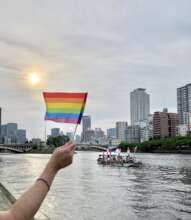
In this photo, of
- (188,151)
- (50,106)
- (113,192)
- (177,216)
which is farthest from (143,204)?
(188,151)

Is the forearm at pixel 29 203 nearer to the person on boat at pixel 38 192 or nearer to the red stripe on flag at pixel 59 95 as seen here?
the person on boat at pixel 38 192

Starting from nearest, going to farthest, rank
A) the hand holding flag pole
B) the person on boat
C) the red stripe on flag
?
the person on boat → the hand holding flag pole → the red stripe on flag

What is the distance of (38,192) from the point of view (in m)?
2.93

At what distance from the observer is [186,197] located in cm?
3080

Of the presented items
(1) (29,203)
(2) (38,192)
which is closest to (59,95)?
(2) (38,192)

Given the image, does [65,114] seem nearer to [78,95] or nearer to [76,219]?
[78,95]

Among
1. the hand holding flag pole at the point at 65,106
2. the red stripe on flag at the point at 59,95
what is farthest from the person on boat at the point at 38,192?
the red stripe on flag at the point at 59,95

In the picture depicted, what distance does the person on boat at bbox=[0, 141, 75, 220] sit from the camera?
2803mm

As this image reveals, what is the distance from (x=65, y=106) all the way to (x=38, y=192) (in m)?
1.69

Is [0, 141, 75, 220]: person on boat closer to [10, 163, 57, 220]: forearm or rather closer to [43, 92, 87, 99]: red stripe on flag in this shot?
[10, 163, 57, 220]: forearm

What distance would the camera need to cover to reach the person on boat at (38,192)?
9.20 ft

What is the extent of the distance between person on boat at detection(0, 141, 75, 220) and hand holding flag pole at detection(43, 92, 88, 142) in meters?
1.11

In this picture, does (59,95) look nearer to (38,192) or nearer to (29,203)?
(38,192)

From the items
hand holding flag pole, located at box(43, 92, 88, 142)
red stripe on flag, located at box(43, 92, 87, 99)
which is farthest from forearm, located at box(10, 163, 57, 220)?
red stripe on flag, located at box(43, 92, 87, 99)
